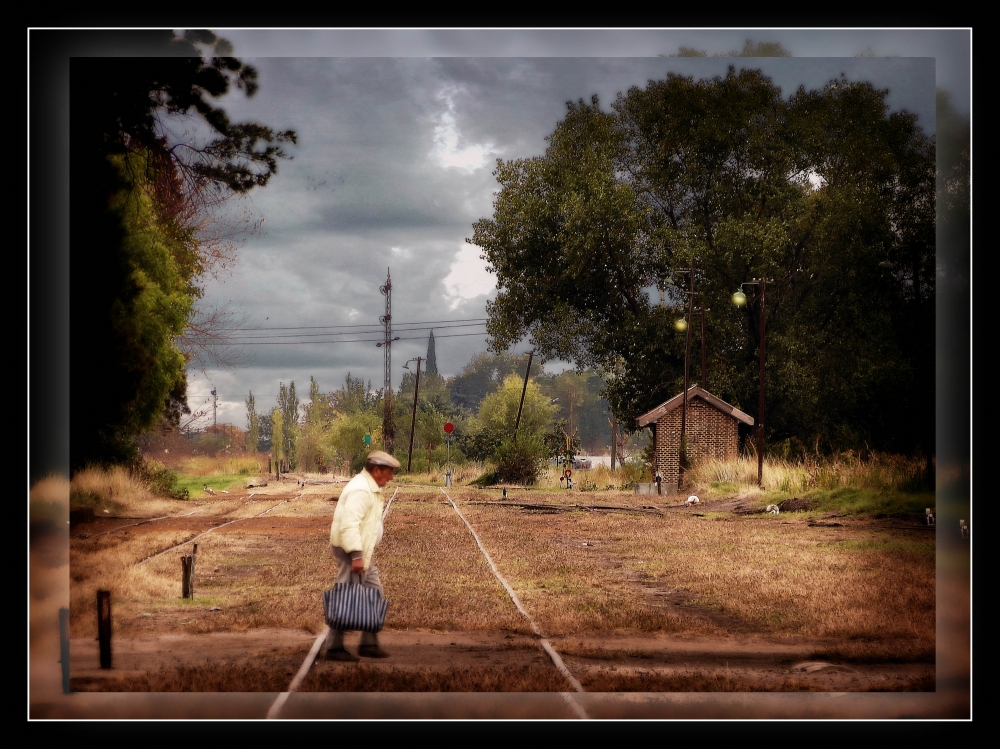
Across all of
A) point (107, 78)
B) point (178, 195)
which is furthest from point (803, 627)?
point (107, 78)

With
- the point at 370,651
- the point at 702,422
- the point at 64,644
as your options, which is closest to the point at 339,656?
the point at 370,651

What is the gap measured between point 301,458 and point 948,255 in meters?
7.87

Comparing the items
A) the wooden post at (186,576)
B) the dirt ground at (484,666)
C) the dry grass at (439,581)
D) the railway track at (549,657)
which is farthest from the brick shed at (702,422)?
the wooden post at (186,576)

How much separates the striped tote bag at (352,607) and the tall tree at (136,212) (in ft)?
9.85

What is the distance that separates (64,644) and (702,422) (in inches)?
298

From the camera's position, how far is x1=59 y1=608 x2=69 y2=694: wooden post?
734cm

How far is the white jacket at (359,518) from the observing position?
709 cm

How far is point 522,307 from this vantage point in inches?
439

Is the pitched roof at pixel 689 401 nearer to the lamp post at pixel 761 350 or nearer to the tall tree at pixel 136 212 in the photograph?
the lamp post at pixel 761 350

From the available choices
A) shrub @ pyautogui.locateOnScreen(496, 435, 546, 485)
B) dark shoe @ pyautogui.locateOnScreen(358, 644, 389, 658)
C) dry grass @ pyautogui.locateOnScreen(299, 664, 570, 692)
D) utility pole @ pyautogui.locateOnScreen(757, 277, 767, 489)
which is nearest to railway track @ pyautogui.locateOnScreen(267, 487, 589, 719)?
dry grass @ pyautogui.locateOnScreen(299, 664, 570, 692)

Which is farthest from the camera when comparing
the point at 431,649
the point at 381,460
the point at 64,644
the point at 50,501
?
the point at 431,649

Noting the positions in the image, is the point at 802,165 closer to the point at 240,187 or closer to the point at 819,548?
the point at 819,548

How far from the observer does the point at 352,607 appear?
7.24 meters

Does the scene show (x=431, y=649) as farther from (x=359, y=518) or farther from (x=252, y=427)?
(x=252, y=427)
